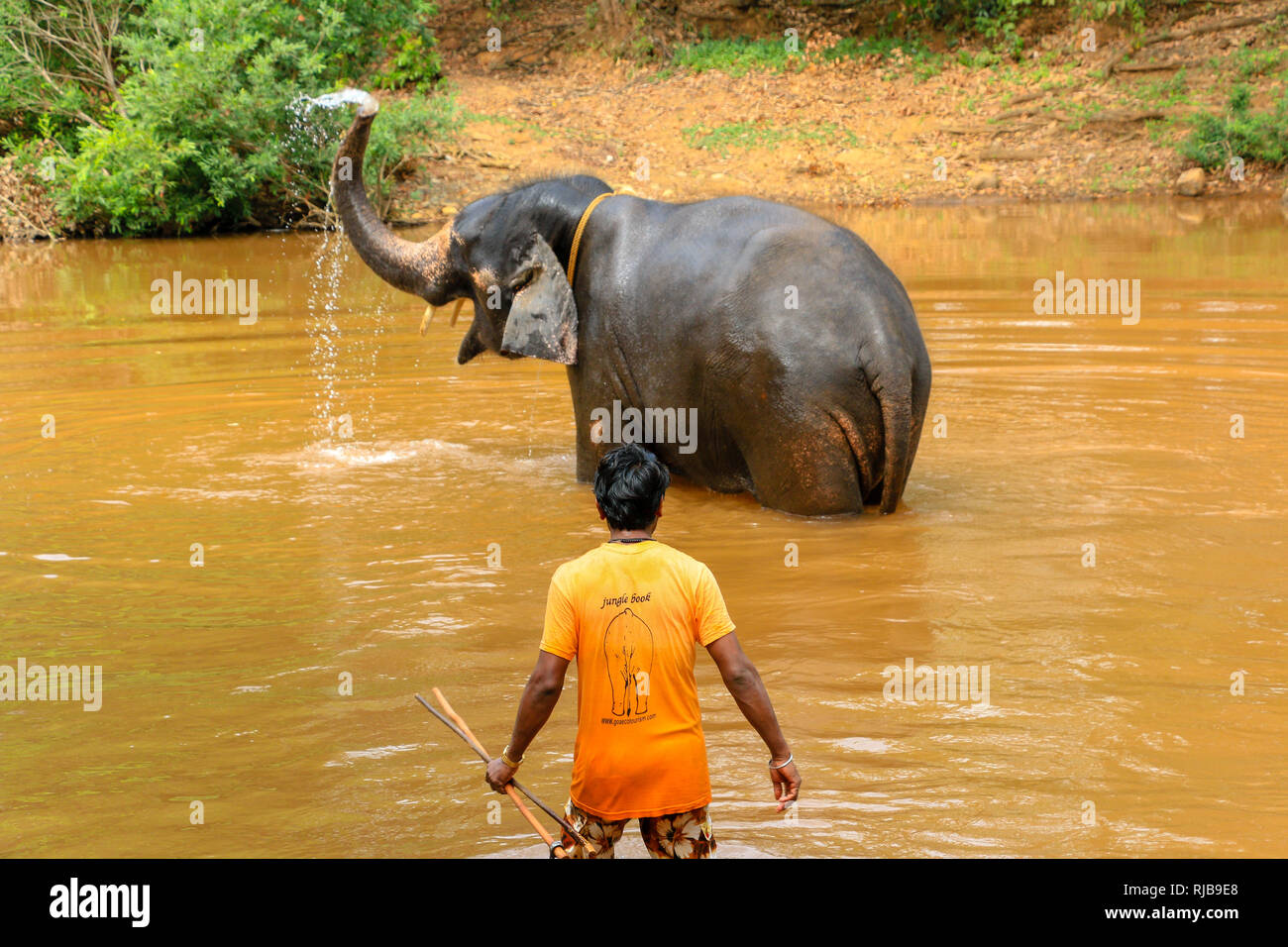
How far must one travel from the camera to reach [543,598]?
20.6ft

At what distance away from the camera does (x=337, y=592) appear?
6.43 meters

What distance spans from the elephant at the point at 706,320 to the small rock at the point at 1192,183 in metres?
19.2

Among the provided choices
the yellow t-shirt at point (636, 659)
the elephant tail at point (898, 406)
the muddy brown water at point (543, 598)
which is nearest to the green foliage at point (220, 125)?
the muddy brown water at point (543, 598)

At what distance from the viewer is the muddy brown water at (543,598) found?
426 centimetres

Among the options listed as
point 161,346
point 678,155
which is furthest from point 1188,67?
point 161,346

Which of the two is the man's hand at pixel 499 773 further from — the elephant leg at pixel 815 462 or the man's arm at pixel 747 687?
the elephant leg at pixel 815 462

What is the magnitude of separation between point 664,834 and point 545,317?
4608 millimetres

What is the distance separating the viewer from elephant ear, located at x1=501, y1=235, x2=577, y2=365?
25.2 feet

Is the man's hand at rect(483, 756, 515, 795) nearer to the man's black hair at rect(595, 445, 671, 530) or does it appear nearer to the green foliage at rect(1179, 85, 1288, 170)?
the man's black hair at rect(595, 445, 671, 530)

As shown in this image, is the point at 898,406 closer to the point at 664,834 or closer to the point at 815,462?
the point at 815,462

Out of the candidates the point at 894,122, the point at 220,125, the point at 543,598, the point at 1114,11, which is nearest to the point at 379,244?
the point at 543,598

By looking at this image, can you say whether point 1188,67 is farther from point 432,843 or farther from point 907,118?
point 432,843

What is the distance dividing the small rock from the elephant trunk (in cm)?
1955

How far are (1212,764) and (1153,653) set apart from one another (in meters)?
1.00
